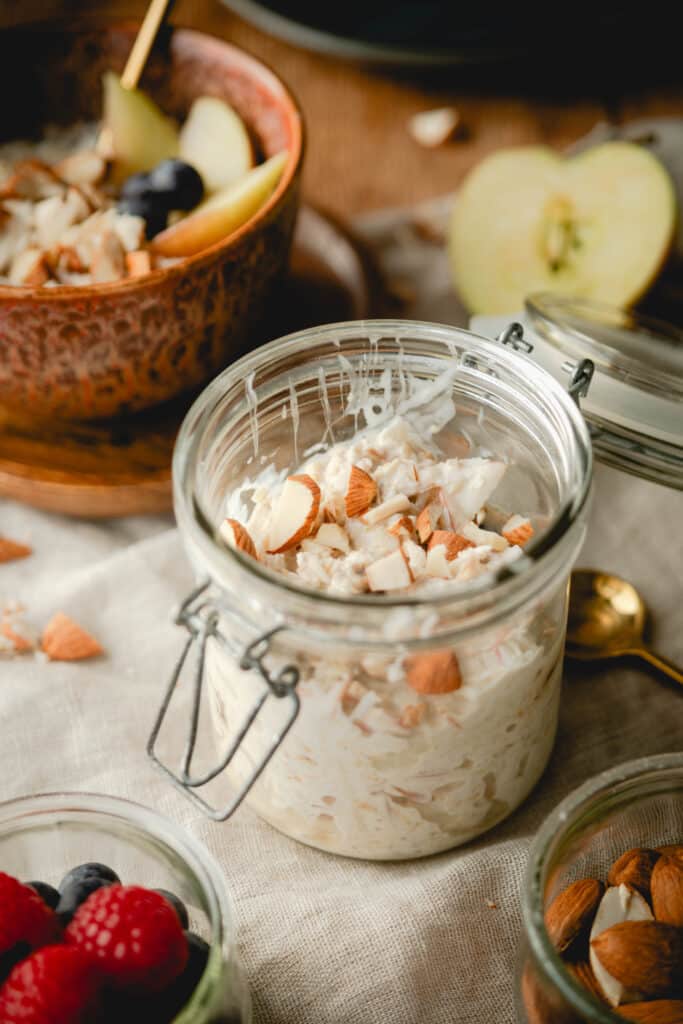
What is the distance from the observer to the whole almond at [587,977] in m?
0.65

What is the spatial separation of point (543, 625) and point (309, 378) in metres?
Result: 0.24

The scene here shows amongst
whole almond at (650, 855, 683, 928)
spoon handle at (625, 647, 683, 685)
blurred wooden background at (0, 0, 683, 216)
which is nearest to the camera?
Answer: whole almond at (650, 855, 683, 928)

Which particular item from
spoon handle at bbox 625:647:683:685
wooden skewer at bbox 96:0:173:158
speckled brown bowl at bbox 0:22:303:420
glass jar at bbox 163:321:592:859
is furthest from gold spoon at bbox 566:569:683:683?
wooden skewer at bbox 96:0:173:158

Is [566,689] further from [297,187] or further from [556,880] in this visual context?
[297,187]

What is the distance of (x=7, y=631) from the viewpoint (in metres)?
0.91

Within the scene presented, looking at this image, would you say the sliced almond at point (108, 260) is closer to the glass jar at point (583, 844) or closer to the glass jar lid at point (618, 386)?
the glass jar lid at point (618, 386)

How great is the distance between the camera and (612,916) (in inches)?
26.3

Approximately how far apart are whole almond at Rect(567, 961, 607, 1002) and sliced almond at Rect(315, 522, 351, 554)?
27cm

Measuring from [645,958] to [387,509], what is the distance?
0.98 ft

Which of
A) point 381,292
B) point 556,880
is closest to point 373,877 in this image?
point 556,880

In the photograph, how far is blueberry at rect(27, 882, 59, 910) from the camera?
0.64 metres

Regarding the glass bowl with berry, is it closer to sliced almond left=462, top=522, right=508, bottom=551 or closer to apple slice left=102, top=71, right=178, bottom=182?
sliced almond left=462, top=522, right=508, bottom=551

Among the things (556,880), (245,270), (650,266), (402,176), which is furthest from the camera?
(402,176)

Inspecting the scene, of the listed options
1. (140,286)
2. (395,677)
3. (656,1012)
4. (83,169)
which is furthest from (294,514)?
(83,169)
